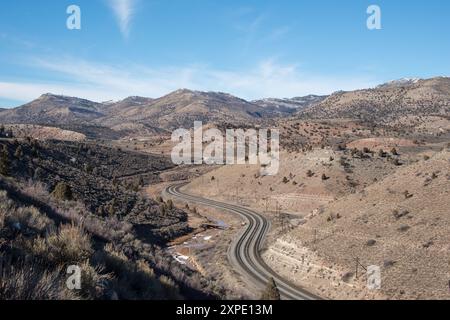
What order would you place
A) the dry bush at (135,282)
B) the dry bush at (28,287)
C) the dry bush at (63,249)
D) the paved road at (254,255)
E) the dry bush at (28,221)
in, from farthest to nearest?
the paved road at (254,255) → the dry bush at (28,221) → the dry bush at (135,282) → the dry bush at (63,249) → the dry bush at (28,287)

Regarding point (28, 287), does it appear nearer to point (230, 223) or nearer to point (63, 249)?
point (63, 249)

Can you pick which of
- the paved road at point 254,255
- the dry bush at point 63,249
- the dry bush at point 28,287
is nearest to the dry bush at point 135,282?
the dry bush at point 63,249

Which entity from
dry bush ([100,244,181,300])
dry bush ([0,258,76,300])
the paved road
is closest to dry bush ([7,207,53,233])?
dry bush ([100,244,181,300])

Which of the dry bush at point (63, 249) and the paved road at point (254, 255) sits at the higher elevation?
the dry bush at point (63, 249)

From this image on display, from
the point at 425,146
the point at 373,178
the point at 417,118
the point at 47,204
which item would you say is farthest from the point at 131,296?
the point at 417,118

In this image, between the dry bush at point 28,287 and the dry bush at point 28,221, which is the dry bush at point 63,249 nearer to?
the dry bush at point 28,221
